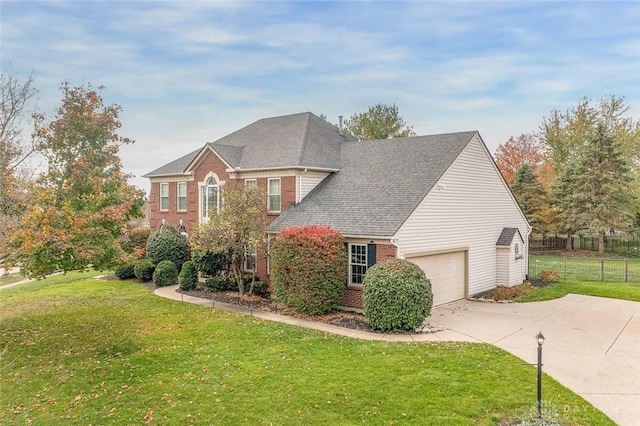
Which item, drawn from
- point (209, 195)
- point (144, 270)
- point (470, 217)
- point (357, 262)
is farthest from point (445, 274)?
point (144, 270)

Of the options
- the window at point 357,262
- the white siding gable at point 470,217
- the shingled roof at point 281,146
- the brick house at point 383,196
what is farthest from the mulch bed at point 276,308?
the shingled roof at point 281,146

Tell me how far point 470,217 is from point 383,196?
4.33 meters

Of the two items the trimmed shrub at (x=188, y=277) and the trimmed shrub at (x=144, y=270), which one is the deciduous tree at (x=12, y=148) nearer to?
the trimmed shrub at (x=188, y=277)

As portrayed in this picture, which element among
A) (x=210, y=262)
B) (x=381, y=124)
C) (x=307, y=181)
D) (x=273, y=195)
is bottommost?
(x=210, y=262)

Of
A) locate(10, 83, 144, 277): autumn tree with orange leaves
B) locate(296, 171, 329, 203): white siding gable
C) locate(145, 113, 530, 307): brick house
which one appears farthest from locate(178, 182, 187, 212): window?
locate(296, 171, 329, 203): white siding gable

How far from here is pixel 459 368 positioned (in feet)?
29.5

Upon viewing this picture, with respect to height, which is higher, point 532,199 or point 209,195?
point 532,199

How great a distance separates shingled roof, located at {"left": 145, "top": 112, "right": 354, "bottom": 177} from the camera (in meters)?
18.9

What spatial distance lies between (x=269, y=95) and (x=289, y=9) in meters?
12.9

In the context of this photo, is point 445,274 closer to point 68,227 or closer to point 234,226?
point 234,226

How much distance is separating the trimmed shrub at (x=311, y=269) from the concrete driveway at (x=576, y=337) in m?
3.61

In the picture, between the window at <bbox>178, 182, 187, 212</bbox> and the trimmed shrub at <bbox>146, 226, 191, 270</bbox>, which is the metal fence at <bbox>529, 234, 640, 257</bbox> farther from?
the trimmed shrub at <bbox>146, 226, 191, 270</bbox>

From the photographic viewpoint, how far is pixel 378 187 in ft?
54.3

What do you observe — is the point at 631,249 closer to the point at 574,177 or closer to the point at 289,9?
the point at 574,177
